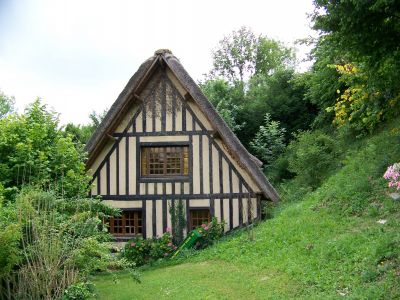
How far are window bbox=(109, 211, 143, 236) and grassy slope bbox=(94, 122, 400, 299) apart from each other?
218 centimetres

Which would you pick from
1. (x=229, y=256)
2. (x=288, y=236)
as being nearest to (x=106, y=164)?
(x=229, y=256)

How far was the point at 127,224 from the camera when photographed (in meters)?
15.4

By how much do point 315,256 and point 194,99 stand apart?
715 centimetres

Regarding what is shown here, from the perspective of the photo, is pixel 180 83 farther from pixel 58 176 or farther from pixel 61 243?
pixel 61 243

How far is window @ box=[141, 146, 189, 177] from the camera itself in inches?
599

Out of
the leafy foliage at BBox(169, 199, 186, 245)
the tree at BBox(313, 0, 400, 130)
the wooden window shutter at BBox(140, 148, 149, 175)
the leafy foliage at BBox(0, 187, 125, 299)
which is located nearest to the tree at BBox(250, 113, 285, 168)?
the leafy foliage at BBox(169, 199, 186, 245)

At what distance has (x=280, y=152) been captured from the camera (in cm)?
2183

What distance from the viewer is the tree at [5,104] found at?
4559cm

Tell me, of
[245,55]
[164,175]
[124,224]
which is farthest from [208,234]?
[245,55]

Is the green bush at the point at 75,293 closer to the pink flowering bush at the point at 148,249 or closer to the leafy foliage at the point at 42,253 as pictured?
the leafy foliage at the point at 42,253

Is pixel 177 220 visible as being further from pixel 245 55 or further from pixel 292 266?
pixel 245 55

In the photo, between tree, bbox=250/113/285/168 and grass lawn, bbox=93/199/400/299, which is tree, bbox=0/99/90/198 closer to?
grass lawn, bbox=93/199/400/299

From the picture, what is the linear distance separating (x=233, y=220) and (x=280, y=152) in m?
7.96

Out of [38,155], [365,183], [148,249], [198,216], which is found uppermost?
[38,155]
